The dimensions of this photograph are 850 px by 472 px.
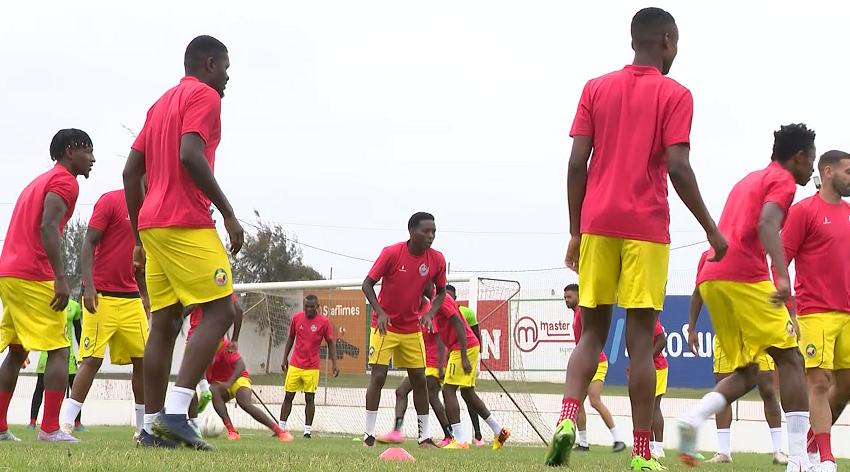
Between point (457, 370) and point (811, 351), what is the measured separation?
7548 mm

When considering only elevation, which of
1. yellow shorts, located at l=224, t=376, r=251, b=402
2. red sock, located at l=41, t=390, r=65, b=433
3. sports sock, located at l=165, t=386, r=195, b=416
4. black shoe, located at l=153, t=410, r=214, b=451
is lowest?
yellow shorts, located at l=224, t=376, r=251, b=402

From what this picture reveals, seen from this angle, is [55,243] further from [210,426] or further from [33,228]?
[210,426]

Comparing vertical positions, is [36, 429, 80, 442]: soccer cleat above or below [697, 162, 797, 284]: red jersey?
below

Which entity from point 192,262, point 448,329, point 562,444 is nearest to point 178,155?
point 192,262

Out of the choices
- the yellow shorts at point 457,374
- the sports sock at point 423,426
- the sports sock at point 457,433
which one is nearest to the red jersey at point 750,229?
the sports sock at point 423,426

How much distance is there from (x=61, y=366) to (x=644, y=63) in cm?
526

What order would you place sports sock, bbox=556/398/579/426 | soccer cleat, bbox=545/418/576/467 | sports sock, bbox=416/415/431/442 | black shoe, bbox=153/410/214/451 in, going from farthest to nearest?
sports sock, bbox=416/415/431/442, black shoe, bbox=153/410/214/451, sports sock, bbox=556/398/579/426, soccer cleat, bbox=545/418/576/467

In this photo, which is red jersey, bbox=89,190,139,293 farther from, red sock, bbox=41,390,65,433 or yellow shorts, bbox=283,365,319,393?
yellow shorts, bbox=283,365,319,393

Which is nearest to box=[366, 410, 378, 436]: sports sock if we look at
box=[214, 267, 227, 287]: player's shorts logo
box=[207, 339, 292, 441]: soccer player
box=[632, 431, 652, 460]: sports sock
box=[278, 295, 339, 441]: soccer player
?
box=[207, 339, 292, 441]: soccer player

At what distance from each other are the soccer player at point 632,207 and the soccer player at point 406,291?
7302 millimetres

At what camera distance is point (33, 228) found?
904cm

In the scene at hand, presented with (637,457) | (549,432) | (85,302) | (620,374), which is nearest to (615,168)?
(637,457)

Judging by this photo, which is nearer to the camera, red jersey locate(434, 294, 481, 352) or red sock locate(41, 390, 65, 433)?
red sock locate(41, 390, 65, 433)

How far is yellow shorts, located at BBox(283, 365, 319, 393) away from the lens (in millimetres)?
18531
